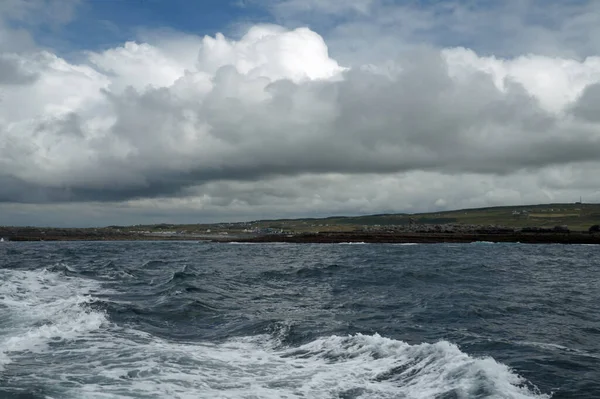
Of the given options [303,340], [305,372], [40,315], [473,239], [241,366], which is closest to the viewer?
[305,372]

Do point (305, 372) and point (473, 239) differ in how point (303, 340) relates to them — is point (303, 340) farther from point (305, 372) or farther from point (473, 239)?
point (473, 239)

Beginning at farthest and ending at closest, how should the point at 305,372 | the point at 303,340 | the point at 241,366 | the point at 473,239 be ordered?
the point at 473,239
the point at 303,340
the point at 241,366
the point at 305,372

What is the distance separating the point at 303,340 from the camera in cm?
1767

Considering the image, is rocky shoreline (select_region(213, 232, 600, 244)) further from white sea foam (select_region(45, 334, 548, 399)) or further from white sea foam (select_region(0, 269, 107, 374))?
white sea foam (select_region(45, 334, 548, 399))

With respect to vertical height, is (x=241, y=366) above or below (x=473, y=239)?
above

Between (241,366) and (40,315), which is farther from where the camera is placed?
(40,315)

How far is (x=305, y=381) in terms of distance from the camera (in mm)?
12945

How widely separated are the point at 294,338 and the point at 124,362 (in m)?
6.01

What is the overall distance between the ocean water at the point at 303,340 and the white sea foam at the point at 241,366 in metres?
0.05

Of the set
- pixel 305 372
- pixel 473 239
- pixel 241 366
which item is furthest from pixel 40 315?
pixel 473 239

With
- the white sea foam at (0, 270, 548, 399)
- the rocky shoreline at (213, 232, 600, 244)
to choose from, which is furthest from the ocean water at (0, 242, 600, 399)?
the rocky shoreline at (213, 232, 600, 244)

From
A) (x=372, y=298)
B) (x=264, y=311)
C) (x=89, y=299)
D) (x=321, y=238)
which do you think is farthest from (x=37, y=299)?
(x=321, y=238)

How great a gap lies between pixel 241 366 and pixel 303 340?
12.1 feet

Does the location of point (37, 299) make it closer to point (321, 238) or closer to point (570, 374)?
point (570, 374)
